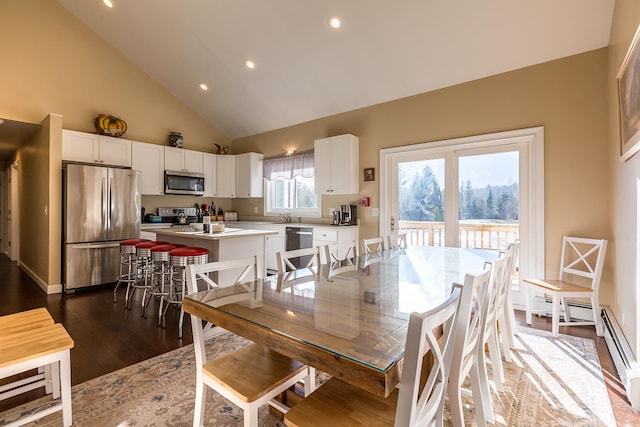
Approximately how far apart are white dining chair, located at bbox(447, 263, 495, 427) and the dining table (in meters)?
0.18

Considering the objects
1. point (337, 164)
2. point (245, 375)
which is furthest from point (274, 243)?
point (245, 375)

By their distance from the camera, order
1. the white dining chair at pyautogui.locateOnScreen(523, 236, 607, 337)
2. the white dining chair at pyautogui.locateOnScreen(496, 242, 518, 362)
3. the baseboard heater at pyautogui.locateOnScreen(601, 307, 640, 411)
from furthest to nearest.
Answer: the white dining chair at pyautogui.locateOnScreen(523, 236, 607, 337)
the white dining chair at pyautogui.locateOnScreen(496, 242, 518, 362)
the baseboard heater at pyautogui.locateOnScreen(601, 307, 640, 411)

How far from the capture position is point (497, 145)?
3.62 m

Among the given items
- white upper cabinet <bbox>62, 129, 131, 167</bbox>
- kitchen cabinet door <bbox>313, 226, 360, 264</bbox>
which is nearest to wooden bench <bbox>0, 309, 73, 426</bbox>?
kitchen cabinet door <bbox>313, 226, 360, 264</bbox>

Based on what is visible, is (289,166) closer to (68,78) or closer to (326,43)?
(326,43)

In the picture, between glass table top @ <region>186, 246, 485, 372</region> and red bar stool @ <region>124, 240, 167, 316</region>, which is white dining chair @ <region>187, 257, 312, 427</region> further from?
red bar stool @ <region>124, 240, 167, 316</region>

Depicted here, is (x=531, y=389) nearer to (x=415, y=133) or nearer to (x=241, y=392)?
(x=241, y=392)

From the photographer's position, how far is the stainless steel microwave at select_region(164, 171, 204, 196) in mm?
5582

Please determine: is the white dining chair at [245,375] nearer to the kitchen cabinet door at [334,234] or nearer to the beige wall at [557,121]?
the kitchen cabinet door at [334,234]

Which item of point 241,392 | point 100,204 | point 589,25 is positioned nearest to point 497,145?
point 589,25

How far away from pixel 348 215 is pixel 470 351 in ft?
11.5

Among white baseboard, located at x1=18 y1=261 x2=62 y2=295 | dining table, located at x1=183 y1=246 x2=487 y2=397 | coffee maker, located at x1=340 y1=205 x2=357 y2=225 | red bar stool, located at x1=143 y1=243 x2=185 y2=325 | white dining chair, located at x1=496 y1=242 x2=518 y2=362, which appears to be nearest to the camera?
dining table, located at x1=183 y1=246 x2=487 y2=397

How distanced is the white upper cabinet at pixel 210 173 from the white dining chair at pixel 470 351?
5753 mm

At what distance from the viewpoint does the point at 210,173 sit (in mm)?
6348
